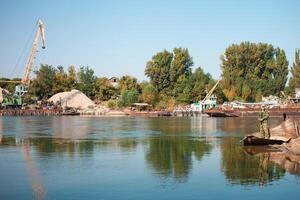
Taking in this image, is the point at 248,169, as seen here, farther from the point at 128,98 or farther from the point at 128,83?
the point at 128,83

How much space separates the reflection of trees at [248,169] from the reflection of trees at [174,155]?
163 centimetres

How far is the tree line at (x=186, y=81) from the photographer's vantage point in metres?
111

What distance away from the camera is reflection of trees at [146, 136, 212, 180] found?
1852 centimetres

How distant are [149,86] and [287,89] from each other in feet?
114

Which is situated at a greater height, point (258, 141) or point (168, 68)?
point (168, 68)

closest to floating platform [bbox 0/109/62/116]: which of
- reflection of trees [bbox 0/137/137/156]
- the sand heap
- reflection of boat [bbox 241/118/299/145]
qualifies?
the sand heap

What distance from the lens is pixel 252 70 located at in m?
118

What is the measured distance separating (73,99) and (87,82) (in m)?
12.9

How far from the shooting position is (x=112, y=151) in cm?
2530

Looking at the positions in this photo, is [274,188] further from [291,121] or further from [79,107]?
[79,107]

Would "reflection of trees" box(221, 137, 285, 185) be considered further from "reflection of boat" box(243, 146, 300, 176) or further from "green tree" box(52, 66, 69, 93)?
"green tree" box(52, 66, 69, 93)

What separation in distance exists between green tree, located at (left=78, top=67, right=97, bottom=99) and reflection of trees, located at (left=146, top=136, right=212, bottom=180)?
319 feet

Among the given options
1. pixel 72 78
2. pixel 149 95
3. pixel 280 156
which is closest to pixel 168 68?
pixel 149 95

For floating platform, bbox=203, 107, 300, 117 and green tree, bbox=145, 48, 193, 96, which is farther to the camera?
green tree, bbox=145, 48, 193, 96
